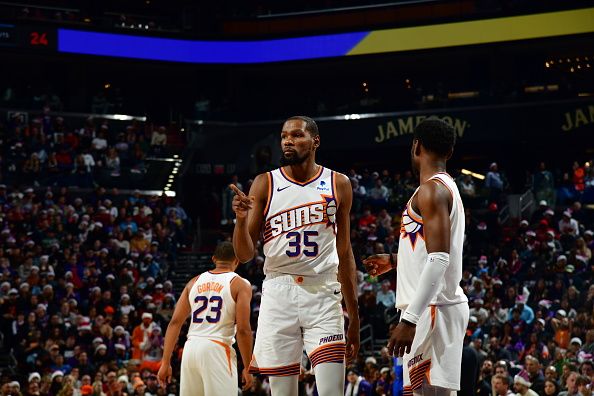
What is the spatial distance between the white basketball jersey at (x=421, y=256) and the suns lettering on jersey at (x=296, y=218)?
3.12 feet

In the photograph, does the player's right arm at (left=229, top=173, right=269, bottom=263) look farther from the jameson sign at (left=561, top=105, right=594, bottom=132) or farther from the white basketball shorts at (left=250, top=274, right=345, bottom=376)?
the jameson sign at (left=561, top=105, right=594, bottom=132)

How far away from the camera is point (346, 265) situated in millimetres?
7020

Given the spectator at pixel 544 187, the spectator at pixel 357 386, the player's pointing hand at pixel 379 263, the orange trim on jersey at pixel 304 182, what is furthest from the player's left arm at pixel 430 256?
the spectator at pixel 544 187

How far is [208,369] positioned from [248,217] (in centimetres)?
249

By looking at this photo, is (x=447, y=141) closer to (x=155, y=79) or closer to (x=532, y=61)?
(x=532, y=61)

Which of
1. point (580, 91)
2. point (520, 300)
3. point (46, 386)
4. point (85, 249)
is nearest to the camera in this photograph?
point (46, 386)

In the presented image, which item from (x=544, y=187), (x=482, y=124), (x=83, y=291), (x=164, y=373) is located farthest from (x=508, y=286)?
(x=164, y=373)

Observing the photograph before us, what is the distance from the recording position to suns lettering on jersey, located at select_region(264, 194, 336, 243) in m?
6.85

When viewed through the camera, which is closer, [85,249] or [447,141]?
[447,141]

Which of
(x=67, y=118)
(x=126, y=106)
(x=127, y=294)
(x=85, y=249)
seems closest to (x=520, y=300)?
(x=127, y=294)

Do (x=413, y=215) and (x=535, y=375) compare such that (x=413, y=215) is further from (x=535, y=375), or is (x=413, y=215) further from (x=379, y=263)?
(x=535, y=375)

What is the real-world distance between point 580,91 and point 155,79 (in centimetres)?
1560

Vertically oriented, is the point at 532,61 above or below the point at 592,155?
above

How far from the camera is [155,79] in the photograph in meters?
35.9
